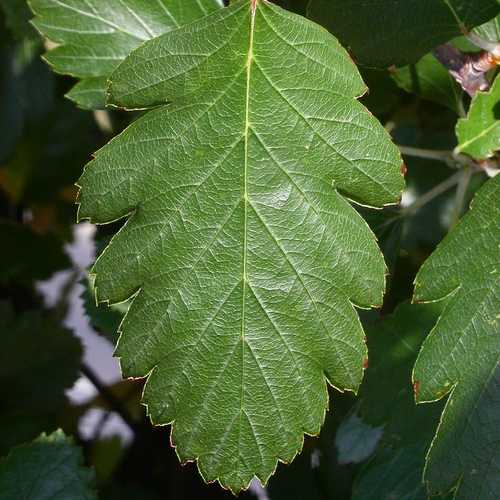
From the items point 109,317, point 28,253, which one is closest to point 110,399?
point 28,253

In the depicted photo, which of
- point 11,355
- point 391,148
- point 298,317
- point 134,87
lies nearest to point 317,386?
point 298,317

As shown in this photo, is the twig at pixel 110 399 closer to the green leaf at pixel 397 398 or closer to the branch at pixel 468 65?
the green leaf at pixel 397 398

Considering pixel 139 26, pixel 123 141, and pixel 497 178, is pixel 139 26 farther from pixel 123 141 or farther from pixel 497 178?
pixel 497 178

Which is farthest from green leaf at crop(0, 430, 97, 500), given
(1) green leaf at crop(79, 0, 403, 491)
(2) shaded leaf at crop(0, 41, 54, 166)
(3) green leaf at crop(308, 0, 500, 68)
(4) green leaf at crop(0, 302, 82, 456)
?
(2) shaded leaf at crop(0, 41, 54, 166)

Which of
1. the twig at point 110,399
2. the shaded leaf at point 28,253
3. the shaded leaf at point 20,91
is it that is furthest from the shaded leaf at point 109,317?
the shaded leaf at point 20,91

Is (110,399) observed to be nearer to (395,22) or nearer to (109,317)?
(109,317)
